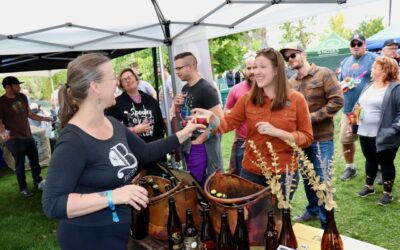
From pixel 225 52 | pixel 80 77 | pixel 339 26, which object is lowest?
pixel 80 77

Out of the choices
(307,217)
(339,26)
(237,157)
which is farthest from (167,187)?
(339,26)

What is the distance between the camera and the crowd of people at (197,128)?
4.28ft

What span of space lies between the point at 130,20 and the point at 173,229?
2.28m

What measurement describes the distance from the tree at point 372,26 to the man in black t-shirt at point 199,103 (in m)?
39.4

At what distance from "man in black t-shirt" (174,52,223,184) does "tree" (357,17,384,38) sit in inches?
1552

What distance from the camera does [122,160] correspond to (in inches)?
58.2

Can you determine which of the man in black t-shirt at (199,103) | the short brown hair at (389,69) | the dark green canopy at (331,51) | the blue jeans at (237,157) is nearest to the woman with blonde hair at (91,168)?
the man in black t-shirt at (199,103)

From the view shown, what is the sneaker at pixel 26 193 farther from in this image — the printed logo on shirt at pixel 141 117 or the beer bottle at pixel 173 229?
the beer bottle at pixel 173 229

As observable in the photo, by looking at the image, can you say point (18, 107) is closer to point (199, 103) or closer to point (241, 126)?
point (199, 103)

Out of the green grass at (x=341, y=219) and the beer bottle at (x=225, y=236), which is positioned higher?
the beer bottle at (x=225, y=236)

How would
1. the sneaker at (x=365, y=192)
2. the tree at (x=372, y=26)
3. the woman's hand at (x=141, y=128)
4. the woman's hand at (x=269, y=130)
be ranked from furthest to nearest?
the tree at (x=372, y=26)
the sneaker at (x=365, y=192)
the woman's hand at (x=141, y=128)
the woman's hand at (x=269, y=130)

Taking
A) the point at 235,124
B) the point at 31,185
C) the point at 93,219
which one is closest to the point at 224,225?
the point at 93,219

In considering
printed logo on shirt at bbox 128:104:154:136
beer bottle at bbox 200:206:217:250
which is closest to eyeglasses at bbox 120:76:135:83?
printed logo on shirt at bbox 128:104:154:136

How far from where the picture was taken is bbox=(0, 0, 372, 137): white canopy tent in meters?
2.68
